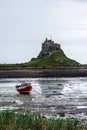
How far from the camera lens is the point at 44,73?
18550 centimetres

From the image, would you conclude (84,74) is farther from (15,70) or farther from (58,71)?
(15,70)

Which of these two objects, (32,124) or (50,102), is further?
(50,102)

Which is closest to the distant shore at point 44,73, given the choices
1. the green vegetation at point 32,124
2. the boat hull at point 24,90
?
the boat hull at point 24,90

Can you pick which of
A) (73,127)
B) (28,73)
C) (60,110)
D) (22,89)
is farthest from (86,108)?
(28,73)

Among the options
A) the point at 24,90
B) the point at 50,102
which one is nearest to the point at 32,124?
the point at 50,102

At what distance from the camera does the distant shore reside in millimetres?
180125

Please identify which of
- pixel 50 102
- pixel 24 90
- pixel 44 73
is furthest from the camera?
pixel 44 73

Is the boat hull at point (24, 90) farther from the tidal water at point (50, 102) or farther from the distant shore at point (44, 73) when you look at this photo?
the distant shore at point (44, 73)

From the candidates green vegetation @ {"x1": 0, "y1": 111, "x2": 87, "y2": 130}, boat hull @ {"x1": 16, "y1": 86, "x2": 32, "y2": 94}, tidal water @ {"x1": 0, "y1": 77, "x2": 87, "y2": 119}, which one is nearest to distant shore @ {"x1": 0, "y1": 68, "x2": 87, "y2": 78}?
boat hull @ {"x1": 16, "y1": 86, "x2": 32, "y2": 94}

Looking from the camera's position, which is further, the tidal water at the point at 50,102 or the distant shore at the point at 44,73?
the distant shore at the point at 44,73

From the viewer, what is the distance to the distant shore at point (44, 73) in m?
180

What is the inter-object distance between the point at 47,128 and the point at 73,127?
1667 millimetres

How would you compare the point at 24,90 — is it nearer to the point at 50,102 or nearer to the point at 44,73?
the point at 50,102

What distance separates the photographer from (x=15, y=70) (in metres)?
188
